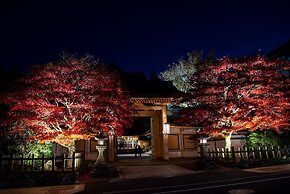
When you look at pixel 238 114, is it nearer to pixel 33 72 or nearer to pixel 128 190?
pixel 128 190

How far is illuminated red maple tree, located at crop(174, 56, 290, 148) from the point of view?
42.3ft

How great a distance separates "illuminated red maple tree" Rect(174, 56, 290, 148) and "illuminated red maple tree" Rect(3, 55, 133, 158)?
5.88m

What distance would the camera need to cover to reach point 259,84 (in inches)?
511

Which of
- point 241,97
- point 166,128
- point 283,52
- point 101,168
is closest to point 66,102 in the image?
point 101,168

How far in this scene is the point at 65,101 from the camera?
1137cm

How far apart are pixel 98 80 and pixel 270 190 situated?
914 centimetres

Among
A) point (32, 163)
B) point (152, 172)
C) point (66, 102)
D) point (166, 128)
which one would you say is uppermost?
point (66, 102)

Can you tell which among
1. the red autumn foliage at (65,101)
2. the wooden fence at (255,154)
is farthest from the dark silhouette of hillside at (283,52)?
the red autumn foliage at (65,101)

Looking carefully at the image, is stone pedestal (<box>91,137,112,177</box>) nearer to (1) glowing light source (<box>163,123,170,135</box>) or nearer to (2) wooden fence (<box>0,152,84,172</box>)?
(2) wooden fence (<box>0,152,84,172</box>)

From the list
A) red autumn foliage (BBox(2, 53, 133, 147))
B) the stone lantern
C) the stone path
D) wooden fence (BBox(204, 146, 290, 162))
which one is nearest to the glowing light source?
wooden fence (BBox(204, 146, 290, 162))

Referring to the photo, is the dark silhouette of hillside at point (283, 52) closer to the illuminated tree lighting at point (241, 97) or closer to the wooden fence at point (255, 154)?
the illuminated tree lighting at point (241, 97)

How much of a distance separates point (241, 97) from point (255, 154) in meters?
4.07

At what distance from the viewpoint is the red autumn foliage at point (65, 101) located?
10.5 meters

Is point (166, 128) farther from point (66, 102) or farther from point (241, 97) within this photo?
point (66, 102)
